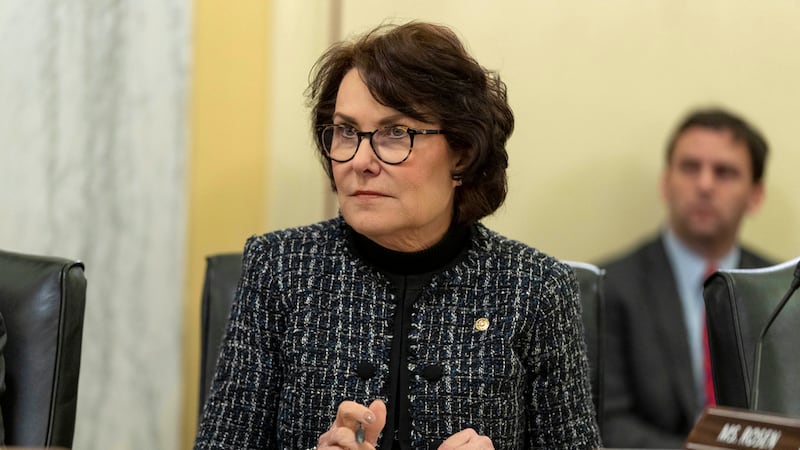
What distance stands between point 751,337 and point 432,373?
0.59 m

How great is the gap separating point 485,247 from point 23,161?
1.39 m

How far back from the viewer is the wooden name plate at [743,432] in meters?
1.50

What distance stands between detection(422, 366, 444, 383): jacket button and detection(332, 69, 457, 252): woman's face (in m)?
0.25

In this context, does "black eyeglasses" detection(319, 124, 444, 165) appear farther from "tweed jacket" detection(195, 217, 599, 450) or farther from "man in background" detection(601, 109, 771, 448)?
"man in background" detection(601, 109, 771, 448)

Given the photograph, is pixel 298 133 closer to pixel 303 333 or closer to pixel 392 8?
pixel 392 8

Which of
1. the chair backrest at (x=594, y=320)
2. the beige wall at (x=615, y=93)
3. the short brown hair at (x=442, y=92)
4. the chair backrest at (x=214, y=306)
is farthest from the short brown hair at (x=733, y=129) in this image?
the chair backrest at (x=214, y=306)

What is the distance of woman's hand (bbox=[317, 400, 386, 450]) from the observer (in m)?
1.78

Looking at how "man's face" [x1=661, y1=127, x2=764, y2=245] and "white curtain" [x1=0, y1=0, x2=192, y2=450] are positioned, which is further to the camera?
"man's face" [x1=661, y1=127, x2=764, y2=245]

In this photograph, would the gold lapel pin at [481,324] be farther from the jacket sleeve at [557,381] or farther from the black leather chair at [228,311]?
the black leather chair at [228,311]

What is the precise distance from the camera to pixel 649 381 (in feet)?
11.6

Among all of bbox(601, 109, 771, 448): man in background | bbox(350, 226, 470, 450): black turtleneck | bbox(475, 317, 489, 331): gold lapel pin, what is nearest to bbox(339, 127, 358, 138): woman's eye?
bbox(350, 226, 470, 450): black turtleneck

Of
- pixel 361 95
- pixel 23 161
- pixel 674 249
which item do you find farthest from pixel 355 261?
pixel 674 249

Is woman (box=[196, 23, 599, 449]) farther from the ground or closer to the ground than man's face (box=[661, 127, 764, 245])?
closer to the ground

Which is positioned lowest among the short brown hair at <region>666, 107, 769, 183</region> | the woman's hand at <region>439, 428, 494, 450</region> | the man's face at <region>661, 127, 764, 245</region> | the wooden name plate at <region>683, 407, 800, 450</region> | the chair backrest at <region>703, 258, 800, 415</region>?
the woman's hand at <region>439, 428, 494, 450</region>
